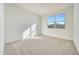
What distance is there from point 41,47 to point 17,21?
3.02ft

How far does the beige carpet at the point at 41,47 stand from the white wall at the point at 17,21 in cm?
19

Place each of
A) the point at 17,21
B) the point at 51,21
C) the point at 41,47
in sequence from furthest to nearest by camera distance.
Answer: the point at 41,47 → the point at 51,21 → the point at 17,21

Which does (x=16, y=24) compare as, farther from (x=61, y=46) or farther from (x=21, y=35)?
(x=61, y=46)

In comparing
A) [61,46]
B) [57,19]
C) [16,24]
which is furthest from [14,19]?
[61,46]

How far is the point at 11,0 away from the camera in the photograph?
4.34ft

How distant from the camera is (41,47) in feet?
6.96

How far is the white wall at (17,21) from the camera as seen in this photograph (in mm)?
1758

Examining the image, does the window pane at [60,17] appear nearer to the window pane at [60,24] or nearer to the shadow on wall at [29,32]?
the window pane at [60,24]

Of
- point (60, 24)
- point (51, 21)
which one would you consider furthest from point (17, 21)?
point (60, 24)

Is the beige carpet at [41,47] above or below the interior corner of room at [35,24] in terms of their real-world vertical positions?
below

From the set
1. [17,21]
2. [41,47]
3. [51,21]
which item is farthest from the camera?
[41,47]

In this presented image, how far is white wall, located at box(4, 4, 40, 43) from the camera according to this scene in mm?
1758

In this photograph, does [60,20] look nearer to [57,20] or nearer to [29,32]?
[57,20]

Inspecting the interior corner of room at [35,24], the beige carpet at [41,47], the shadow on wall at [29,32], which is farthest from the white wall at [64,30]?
the shadow on wall at [29,32]
